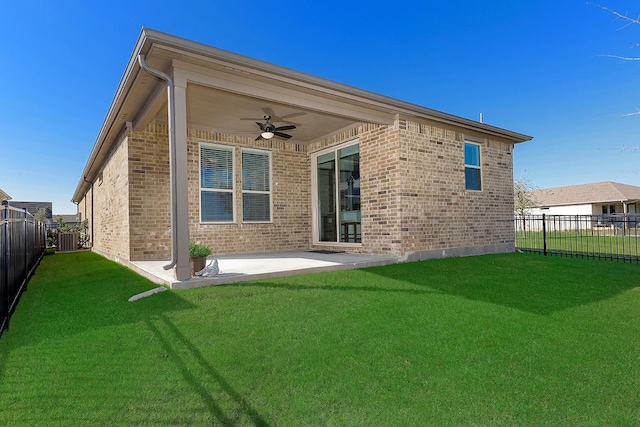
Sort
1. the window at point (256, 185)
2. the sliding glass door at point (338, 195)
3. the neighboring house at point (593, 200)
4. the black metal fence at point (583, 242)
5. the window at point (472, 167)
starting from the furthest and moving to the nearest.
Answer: the neighboring house at point (593, 200)
the window at point (256, 185)
the window at point (472, 167)
the sliding glass door at point (338, 195)
the black metal fence at point (583, 242)

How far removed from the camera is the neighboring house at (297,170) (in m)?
5.68

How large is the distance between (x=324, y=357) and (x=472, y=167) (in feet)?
24.2

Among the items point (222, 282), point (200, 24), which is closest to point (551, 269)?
point (222, 282)

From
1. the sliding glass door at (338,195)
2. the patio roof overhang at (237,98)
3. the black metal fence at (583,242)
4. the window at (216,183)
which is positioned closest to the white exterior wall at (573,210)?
the black metal fence at (583,242)

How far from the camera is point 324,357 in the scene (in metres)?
2.54

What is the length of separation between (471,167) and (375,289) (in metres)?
5.48

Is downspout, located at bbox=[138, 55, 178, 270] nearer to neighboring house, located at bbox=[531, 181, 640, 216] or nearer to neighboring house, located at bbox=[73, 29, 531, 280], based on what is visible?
neighboring house, located at bbox=[73, 29, 531, 280]

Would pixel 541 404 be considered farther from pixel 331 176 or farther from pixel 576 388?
pixel 331 176

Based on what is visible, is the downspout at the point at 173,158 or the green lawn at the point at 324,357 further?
the downspout at the point at 173,158

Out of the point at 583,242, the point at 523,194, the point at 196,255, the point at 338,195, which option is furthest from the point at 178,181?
the point at 523,194

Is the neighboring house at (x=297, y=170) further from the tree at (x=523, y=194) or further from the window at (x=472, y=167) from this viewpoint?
the tree at (x=523, y=194)

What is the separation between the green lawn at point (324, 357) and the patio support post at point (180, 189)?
46cm

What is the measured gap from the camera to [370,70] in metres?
13.8

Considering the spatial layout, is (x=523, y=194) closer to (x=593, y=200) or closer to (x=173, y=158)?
(x=593, y=200)
